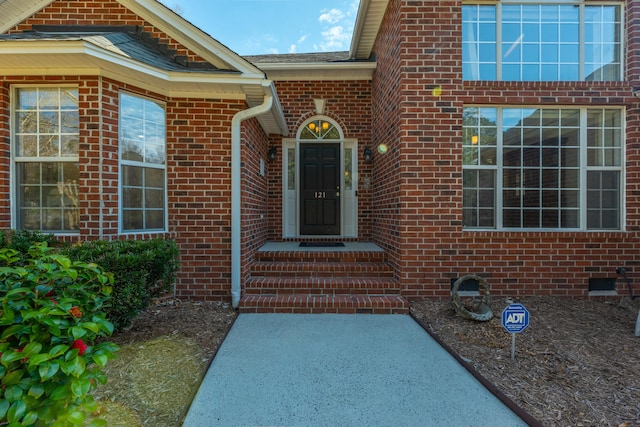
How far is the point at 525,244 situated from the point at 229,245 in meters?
4.14

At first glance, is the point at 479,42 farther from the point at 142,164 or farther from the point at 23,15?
the point at 23,15

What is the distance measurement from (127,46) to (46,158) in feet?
5.54

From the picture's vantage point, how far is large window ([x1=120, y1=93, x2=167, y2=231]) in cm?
374

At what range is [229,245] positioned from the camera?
13.5 ft

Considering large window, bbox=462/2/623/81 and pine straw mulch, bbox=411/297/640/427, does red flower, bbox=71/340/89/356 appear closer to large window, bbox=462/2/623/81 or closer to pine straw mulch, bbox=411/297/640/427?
pine straw mulch, bbox=411/297/640/427

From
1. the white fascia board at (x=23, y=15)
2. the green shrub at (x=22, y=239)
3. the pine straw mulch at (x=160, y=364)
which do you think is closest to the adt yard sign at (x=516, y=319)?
the pine straw mulch at (x=160, y=364)

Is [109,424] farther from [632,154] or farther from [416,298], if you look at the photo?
[632,154]

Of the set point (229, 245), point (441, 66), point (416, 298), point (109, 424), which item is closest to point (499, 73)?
point (441, 66)

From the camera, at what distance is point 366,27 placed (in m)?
5.52

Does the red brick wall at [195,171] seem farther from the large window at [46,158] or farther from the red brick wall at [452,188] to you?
the red brick wall at [452,188]

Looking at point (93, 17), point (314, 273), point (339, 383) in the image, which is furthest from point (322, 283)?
point (93, 17)

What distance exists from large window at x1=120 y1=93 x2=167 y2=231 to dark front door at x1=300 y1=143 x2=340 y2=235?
2.98 meters

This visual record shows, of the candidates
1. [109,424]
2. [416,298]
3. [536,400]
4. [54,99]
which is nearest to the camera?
[109,424]

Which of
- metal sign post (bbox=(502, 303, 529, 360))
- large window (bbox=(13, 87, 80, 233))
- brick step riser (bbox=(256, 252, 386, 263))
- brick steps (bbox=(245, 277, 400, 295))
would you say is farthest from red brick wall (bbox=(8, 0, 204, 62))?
metal sign post (bbox=(502, 303, 529, 360))
